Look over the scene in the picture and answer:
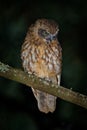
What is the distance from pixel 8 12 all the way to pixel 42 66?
89.4 inches

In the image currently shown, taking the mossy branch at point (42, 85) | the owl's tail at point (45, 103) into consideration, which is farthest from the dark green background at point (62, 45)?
the mossy branch at point (42, 85)

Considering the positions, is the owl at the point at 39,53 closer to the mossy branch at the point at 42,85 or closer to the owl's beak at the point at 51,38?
the owl's beak at the point at 51,38

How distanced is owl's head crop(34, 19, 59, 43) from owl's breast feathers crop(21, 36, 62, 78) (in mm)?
75

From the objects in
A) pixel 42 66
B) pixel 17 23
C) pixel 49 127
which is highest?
pixel 42 66

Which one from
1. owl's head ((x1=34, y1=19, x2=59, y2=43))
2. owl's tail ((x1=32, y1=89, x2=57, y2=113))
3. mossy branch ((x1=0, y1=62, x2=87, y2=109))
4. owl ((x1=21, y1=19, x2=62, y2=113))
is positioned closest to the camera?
mossy branch ((x1=0, y1=62, x2=87, y2=109))

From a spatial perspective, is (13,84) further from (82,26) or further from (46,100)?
(46,100)

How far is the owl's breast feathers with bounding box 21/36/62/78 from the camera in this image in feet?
14.8

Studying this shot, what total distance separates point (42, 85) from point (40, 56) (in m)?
0.75

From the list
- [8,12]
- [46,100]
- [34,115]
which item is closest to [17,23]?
[8,12]

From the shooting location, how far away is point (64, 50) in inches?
246

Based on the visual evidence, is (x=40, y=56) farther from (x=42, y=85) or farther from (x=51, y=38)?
(x=42, y=85)

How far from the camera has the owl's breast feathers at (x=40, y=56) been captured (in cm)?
452

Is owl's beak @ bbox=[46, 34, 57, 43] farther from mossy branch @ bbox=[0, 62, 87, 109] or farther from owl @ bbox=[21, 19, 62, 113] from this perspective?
mossy branch @ bbox=[0, 62, 87, 109]

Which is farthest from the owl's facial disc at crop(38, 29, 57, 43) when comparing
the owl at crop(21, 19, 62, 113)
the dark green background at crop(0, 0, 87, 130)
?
the dark green background at crop(0, 0, 87, 130)
